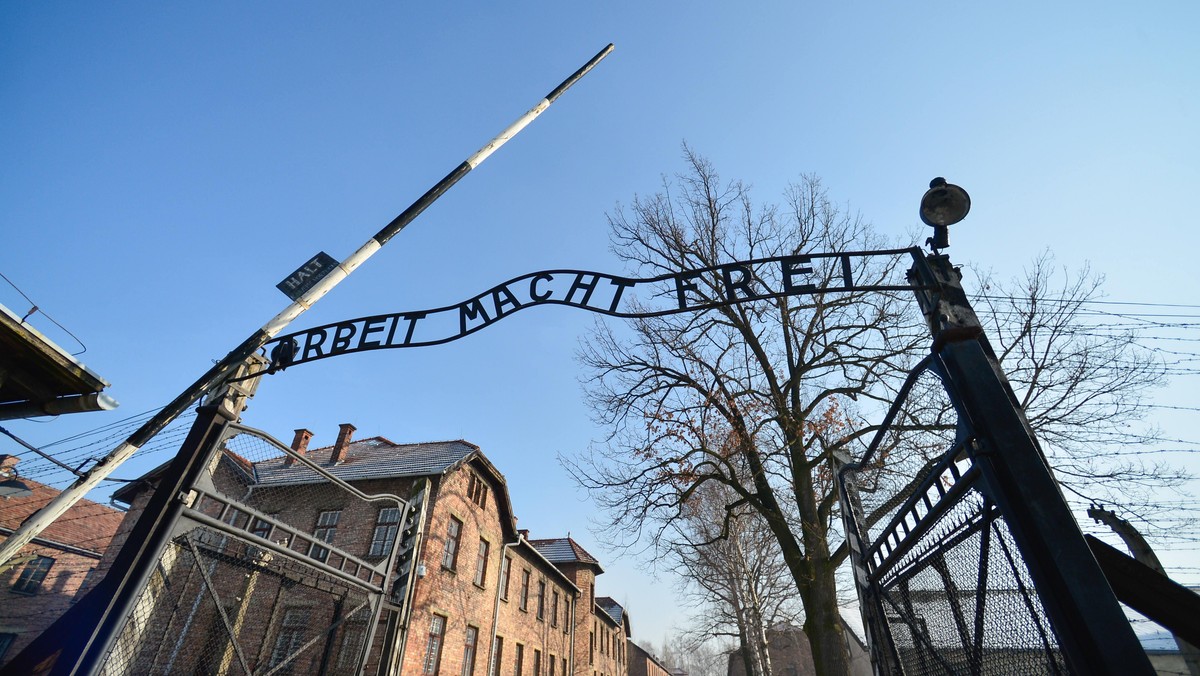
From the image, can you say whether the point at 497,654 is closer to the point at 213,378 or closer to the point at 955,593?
the point at 213,378

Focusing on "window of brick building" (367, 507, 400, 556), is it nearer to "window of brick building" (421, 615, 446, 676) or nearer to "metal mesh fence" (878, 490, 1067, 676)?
"window of brick building" (421, 615, 446, 676)

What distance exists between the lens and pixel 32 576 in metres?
22.1

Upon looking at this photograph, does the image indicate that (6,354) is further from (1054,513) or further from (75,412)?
(1054,513)

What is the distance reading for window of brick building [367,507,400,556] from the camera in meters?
15.1

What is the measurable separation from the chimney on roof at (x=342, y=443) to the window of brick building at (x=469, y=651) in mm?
8315

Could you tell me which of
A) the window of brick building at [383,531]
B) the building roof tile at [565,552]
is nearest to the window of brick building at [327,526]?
the window of brick building at [383,531]

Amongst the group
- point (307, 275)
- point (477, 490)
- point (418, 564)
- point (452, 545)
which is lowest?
point (418, 564)

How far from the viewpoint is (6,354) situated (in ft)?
15.2

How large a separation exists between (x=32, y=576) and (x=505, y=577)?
71.0ft

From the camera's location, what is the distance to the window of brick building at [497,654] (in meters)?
17.8

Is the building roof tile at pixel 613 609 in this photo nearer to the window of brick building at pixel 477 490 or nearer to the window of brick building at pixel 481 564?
the window of brick building at pixel 481 564

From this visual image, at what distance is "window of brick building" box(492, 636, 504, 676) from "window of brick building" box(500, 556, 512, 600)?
1451 mm

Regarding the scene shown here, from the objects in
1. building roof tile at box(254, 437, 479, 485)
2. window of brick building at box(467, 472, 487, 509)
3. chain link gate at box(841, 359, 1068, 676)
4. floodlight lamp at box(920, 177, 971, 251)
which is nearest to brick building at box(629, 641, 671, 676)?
window of brick building at box(467, 472, 487, 509)

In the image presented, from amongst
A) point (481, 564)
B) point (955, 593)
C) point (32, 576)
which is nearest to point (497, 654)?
point (481, 564)
